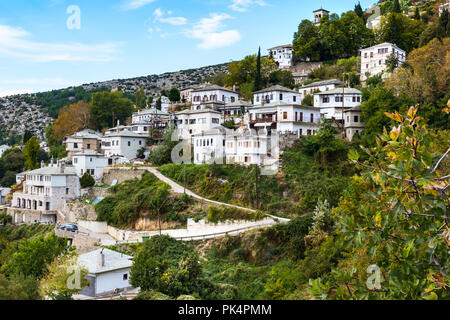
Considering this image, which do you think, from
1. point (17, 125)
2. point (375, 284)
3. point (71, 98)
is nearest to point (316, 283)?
point (375, 284)

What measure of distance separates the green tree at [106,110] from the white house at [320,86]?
3077 centimetres

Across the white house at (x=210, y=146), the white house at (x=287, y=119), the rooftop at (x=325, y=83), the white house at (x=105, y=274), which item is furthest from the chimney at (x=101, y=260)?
the rooftop at (x=325, y=83)

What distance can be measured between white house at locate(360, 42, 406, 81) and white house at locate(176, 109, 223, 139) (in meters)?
22.9

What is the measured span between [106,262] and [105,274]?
4.79 ft

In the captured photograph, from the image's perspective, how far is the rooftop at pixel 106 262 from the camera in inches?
899

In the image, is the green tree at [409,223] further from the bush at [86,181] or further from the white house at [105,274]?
the bush at [86,181]

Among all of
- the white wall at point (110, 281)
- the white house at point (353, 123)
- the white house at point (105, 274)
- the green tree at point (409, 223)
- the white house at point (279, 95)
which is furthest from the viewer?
the white house at point (279, 95)

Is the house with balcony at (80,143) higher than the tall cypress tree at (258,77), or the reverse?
the tall cypress tree at (258,77)

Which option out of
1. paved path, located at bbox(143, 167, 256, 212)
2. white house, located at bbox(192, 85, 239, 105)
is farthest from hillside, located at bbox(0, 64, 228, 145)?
paved path, located at bbox(143, 167, 256, 212)

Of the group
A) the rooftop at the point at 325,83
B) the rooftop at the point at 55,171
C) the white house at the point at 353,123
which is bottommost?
the rooftop at the point at 55,171

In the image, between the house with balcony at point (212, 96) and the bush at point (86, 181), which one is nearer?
the bush at point (86, 181)

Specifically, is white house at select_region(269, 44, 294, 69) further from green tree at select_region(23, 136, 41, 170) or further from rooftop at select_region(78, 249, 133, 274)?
rooftop at select_region(78, 249, 133, 274)

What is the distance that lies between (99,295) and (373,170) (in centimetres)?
2063
